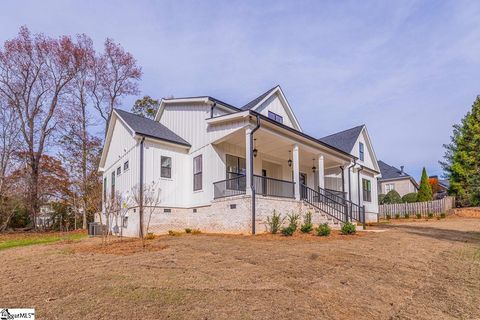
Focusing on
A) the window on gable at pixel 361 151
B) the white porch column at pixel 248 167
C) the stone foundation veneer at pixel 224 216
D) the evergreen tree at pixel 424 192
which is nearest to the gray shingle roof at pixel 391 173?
the evergreen tree at pixel 424 192

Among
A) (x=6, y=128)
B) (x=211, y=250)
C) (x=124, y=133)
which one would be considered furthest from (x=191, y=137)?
(x=6, y=128)

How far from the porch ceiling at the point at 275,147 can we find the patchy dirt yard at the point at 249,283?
6312 millimetres

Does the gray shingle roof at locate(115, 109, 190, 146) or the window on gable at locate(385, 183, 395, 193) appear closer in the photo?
the gray shingle roof at locate(115, 109, 190, 146)

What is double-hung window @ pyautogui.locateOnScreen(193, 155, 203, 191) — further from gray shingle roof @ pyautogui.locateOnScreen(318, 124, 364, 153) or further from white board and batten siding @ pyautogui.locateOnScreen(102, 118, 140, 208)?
gray shingle roof @ pyautogui.locateOnScreen(318, 124, 364, 153)

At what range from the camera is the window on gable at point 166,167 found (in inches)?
553

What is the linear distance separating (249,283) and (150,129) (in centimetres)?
1130

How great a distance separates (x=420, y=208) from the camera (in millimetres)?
25016

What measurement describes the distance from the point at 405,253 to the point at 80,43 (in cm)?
2778

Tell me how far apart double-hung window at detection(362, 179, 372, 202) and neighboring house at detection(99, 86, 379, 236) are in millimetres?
5927

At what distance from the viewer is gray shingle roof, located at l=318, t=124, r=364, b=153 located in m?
21.6

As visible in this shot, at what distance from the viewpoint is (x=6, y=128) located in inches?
959

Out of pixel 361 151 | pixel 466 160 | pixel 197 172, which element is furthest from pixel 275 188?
pixel 466 160

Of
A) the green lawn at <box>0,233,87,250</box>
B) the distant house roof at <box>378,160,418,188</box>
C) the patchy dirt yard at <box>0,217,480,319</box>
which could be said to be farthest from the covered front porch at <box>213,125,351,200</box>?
the distant house roof at <box>378,160,418,188</box>

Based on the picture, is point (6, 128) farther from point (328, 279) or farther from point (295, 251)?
point (328, 279)
